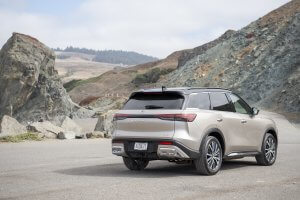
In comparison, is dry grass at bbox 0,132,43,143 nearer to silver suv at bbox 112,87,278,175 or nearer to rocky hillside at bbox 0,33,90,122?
silver suv at bbox 112,87,278,175

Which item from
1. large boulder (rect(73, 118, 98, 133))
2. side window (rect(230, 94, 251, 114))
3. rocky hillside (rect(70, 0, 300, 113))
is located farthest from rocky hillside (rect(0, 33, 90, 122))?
side window (rect(230, 94, 251, 114))

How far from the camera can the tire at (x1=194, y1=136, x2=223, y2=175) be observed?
10.2 meters

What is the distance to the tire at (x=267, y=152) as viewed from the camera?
12.3m

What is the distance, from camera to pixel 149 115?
34.1 ft

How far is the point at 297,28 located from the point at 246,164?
40539 millimetres

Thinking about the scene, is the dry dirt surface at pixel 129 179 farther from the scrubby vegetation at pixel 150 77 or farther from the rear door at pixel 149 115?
the scrubby vegetation at pixel 150 77

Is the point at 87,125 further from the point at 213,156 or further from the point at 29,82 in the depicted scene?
the point at 213,156

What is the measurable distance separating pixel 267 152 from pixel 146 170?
2903 mm

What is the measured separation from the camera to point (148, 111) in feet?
34.3

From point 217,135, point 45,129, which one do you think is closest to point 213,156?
point 217,135

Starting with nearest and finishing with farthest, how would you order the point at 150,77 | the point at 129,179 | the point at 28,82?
the point at 129,179 → the point at 28,82 → the point at 150,77

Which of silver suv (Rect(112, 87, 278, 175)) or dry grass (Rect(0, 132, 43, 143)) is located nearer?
silver suv (Rect(112, 87, 278, 175))

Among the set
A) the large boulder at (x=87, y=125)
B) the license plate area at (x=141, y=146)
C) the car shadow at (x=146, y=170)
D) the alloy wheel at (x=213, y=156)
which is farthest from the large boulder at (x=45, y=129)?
the alloy wheel at (x=213, y=156)

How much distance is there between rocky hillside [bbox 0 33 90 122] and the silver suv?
21482 mm
